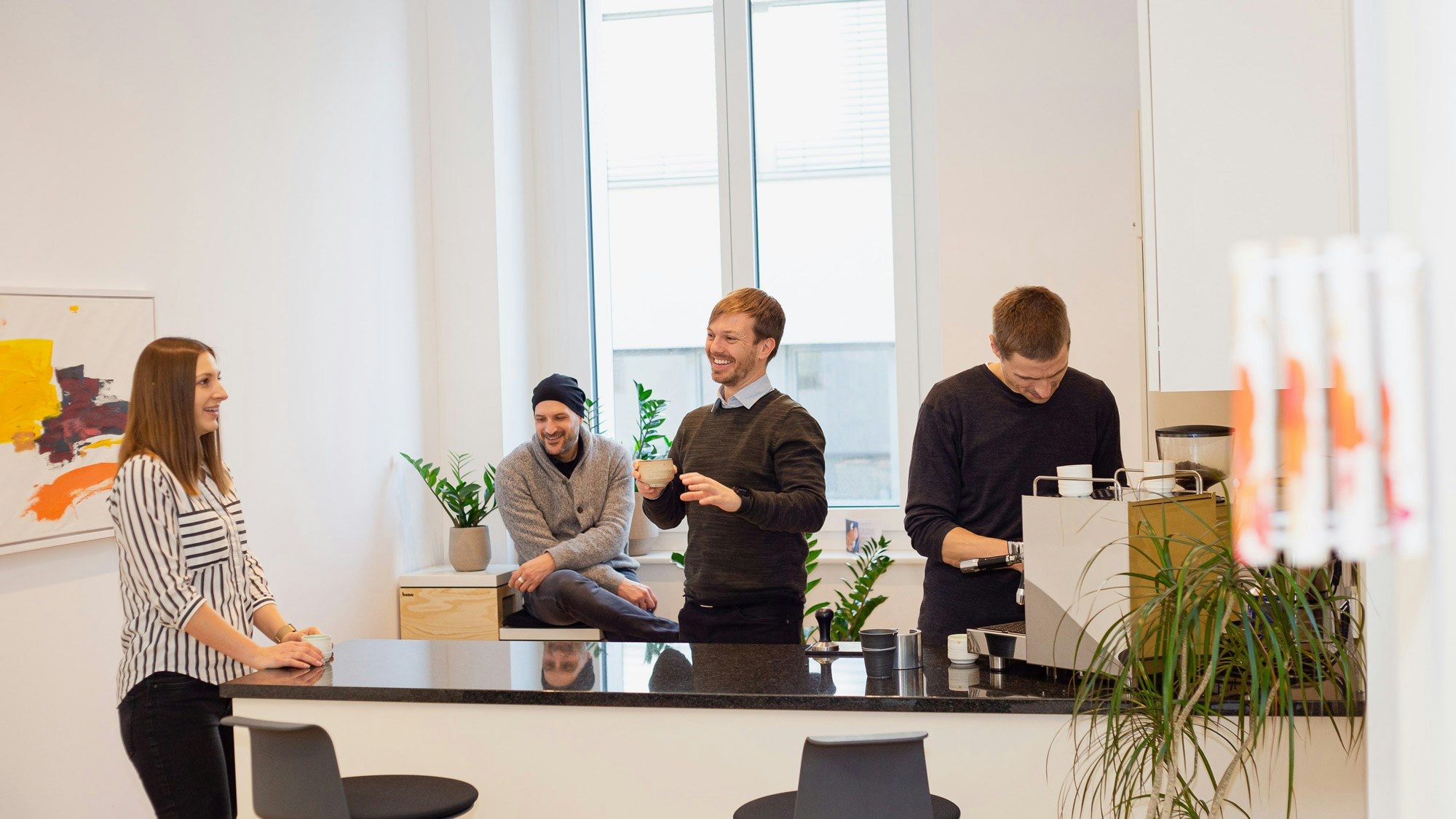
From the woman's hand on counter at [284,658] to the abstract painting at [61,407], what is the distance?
38.1 inches

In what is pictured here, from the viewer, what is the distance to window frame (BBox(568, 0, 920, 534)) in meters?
5.00

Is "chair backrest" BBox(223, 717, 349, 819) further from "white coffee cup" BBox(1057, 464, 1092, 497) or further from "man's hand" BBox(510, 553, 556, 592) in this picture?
"man's hand" BBox(510, 553, 556, 592)

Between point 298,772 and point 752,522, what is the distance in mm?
1124

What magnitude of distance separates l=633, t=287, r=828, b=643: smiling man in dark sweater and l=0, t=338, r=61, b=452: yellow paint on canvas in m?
1.59

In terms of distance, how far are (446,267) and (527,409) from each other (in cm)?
74

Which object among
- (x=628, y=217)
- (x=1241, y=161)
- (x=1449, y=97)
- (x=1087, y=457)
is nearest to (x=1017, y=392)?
(x=1087, y=457)

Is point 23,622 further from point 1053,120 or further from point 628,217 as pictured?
point 1053,120

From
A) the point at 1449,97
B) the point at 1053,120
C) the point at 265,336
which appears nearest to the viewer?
the point at 1449,97

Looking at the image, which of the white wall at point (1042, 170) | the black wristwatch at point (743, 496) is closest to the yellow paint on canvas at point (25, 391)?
the black wristwatch at point (743, 496)

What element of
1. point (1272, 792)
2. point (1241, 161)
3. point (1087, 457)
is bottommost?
point (1272, 792)

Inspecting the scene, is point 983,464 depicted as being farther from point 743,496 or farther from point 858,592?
point 858,592

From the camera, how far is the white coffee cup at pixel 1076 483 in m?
1.98

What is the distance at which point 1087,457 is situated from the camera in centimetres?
261

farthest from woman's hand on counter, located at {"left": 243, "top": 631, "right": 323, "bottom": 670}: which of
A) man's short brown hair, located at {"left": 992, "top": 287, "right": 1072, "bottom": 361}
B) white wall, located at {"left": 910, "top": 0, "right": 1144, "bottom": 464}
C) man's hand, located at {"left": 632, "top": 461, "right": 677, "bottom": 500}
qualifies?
white wall, located at {"left": 910, "top": 0, "right": 1144, "bottom": 464}
